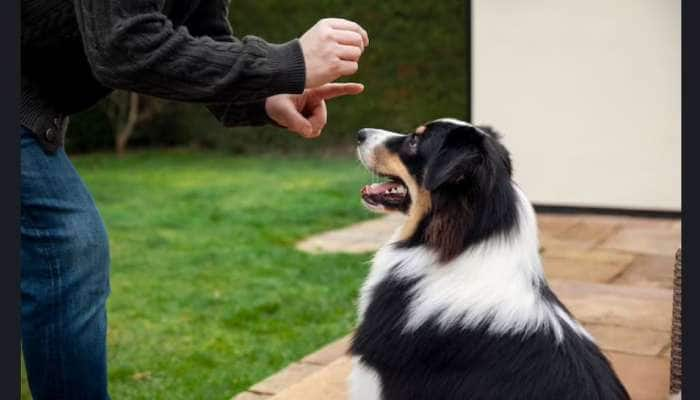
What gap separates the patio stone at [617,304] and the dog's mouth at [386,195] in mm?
1943

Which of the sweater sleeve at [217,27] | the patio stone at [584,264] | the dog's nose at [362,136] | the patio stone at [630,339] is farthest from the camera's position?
the patio stone at [584,264]

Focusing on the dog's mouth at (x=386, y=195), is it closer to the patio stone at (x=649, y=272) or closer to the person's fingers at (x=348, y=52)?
Answer: the person's fingers at (x=348, y=52)

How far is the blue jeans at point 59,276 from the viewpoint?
1.90m

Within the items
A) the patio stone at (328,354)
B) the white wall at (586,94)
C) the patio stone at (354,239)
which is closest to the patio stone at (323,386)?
the patio stone at (328,354)

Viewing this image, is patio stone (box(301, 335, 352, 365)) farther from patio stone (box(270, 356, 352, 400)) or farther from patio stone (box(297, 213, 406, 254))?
patio stone (box(297, 213, 406, 254))

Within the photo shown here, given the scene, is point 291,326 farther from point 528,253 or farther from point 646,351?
point 528,253

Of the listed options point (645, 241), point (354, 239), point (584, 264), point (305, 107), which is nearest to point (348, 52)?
point (305, 107)

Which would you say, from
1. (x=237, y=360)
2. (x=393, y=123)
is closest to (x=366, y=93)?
(x=393, y=123)

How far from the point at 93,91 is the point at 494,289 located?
1.10 metres

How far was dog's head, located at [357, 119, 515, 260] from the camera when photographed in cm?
211

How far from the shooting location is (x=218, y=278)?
526cm

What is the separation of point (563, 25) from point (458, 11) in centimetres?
302

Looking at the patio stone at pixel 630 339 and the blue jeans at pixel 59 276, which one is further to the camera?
the patio stone at pixel 630 339

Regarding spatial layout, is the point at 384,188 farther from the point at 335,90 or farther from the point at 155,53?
the point at 155,53
